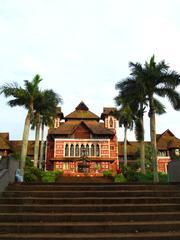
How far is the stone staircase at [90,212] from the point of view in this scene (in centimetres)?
709

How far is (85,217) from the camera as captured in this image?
7855 mm

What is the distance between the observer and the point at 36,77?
28672 mm

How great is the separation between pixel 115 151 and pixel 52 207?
41.4 meters

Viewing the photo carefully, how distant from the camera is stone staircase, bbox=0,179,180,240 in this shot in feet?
Result: 23.3

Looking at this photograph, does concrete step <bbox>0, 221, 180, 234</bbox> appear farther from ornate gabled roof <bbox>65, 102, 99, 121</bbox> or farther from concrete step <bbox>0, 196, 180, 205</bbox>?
ornate gabled roof <bbox>65, 102, 99, 121</bbox>

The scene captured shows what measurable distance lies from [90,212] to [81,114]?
46922 millimetres

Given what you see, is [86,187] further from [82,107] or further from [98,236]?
[82,107]

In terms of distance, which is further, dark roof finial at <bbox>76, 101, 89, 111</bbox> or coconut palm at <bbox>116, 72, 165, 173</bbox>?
dark roof finial at <bbox>76, 101, 89, 111</bbox>

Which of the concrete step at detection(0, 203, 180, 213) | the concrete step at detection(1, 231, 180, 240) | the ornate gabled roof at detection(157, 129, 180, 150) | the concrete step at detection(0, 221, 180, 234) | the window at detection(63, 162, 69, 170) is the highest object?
the ornate gabled roof at detection(157, 129, 180, 150)

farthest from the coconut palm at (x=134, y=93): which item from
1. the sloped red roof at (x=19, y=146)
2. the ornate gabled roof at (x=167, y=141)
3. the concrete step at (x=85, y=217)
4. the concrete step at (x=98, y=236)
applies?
the sloped red roof at (x=19, y=146)

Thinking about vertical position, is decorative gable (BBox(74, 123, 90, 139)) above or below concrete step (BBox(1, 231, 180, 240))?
above

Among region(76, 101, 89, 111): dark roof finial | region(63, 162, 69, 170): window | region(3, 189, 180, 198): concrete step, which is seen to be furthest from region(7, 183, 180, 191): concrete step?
region(76, 101, 89, 111): dark roof finial

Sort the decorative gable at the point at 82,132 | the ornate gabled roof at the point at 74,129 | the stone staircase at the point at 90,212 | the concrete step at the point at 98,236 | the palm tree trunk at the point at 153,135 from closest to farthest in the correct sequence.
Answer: the concrete step at the point at 98,236 < the stone staircase at the point at 90,212 < the palm tree trunk at the point at 153,135 < the ornate gabled roof at the point at 74,129 < the decorative gable at the point at 82,132

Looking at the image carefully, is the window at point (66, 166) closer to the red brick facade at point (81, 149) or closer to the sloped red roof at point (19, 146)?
the red brick facade at point (81, 149)
